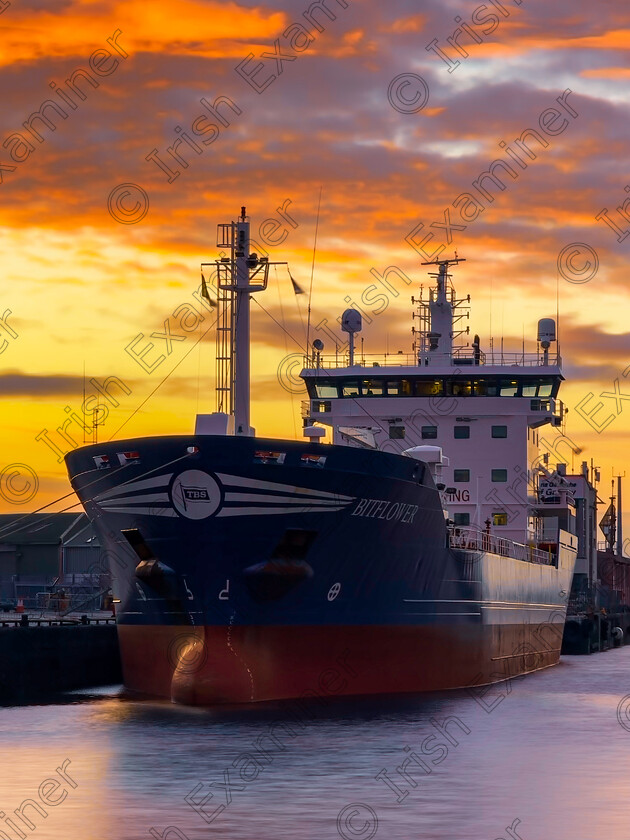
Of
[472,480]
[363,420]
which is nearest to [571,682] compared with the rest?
[472,480]

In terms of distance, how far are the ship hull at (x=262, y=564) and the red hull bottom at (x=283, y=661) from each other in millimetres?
25

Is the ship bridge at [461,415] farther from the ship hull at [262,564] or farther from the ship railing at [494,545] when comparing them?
the ship hull at [262,564]

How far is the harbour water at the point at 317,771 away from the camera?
17.0 m

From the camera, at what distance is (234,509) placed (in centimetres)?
2509

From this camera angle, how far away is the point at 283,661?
25500mm

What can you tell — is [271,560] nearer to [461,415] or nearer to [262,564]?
[262,564]

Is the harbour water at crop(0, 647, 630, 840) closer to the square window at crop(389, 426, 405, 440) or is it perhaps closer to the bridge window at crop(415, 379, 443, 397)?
the square window at crop(389, 426, 405, 440)

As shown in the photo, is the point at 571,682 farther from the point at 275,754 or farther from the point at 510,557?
the point at 275,754

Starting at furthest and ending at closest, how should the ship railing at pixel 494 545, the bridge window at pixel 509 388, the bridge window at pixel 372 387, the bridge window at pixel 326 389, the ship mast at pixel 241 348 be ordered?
the bridge window at pixel 509 388 → the bridge window at pixel 326 389 → the bridge window at pixel 372 387 → the ship railing at pixel 494 545 → the ship mast at pixel 241 348

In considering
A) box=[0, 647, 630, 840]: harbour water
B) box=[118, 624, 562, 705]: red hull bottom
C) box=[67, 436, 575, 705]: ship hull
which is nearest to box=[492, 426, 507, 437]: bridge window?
box=[118, 624, 562, 705]: red hull bottom

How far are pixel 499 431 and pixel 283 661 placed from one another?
17252 millimetres

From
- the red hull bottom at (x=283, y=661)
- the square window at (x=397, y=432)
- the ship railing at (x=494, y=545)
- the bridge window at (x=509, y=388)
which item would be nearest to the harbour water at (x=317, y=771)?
the red hull bottom at (x=283, y=661)

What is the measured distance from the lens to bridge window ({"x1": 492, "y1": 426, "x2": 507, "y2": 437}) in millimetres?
41188

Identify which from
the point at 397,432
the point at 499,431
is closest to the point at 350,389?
the point at 397,432
